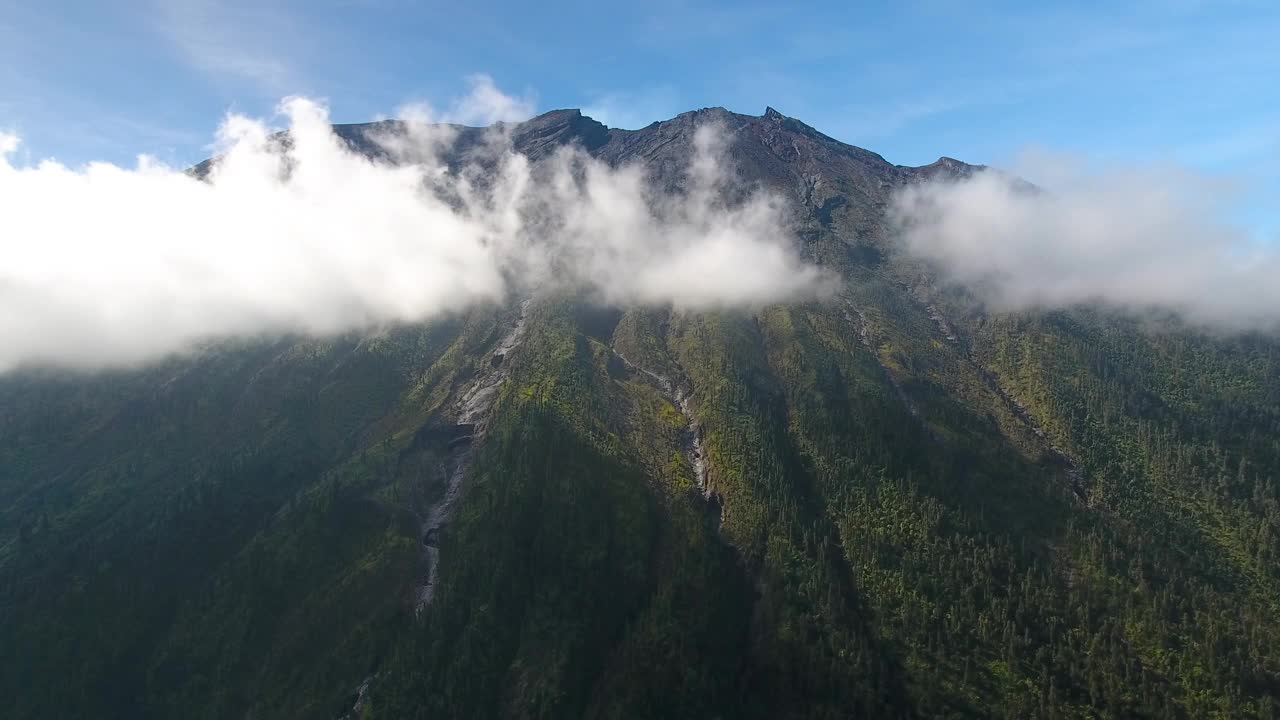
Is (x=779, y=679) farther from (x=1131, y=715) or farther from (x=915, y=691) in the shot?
(x=1131, y=715)

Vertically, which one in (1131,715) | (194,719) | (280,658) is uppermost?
(1131,715)

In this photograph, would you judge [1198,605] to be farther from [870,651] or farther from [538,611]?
[538,611]

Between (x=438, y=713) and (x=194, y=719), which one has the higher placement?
(x=438, y=713)

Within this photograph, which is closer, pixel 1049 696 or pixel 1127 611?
pixel 1049 696

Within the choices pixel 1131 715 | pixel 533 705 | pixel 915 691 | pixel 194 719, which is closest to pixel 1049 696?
pixel 1131 715

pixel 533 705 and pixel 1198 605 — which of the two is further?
pixel 1198 605

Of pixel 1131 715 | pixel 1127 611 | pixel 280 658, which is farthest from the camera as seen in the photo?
pixel 280 658

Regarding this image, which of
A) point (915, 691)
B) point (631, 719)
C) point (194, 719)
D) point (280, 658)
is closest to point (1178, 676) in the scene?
A: point (915, 691)

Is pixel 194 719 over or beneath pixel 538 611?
beneath

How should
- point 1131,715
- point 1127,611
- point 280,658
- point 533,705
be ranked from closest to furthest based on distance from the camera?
point 1131,715 < point 533,705 < point 1127,611 < point 280,658
